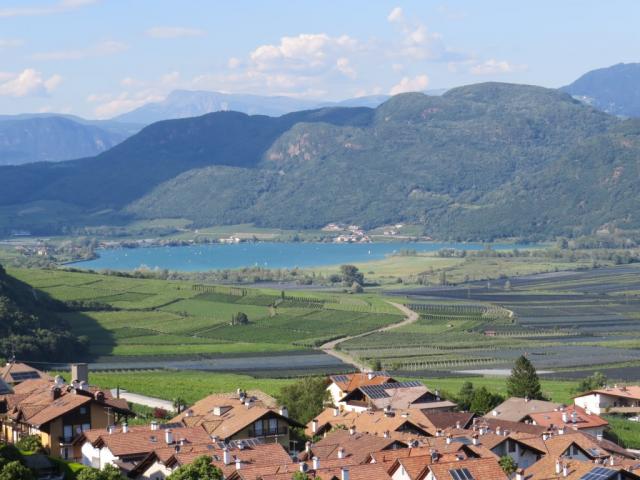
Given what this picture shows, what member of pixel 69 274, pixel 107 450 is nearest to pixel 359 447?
pixel 107 450

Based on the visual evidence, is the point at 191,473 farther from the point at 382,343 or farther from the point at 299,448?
the point at 382,343

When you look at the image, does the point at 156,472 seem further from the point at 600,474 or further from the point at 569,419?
the point at 569,419

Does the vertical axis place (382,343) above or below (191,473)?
below

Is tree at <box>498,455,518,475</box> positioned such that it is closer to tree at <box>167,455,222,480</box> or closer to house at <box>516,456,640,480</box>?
house at <box>516,456,640,480</box>

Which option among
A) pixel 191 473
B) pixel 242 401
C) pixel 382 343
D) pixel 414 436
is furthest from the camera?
pixel 382 343

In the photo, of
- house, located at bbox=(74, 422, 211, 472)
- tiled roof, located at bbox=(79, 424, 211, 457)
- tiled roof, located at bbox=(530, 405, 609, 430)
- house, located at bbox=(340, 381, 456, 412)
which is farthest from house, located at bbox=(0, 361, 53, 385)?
tiled roof, located at bbox=(530, 405, 609, 430)
